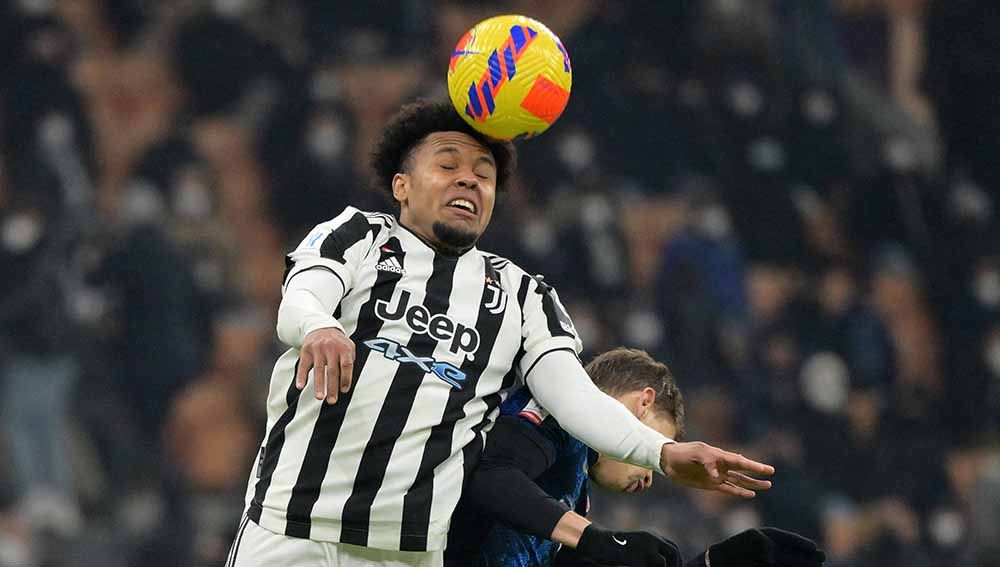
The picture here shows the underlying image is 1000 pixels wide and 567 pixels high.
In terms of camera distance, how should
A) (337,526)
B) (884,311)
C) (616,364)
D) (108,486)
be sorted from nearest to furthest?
(337,526) < (616,364) < (108,486) < (884,311)

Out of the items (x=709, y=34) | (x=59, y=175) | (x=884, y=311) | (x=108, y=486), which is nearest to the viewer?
(x=108, y=486)

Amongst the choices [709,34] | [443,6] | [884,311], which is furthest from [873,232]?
[443,6]

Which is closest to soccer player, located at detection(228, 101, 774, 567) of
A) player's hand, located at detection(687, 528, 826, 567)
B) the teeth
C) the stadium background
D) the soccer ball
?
the teeth

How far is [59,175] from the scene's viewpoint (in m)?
6.71

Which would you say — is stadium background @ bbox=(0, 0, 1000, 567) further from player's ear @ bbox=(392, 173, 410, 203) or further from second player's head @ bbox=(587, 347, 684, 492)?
player's ear @ bbox=(392, 173, 410, 203)

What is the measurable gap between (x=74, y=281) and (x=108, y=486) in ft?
3.35

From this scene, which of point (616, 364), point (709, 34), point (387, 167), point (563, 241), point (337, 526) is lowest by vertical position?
point (337, 526)

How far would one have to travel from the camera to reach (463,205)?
3072 mm

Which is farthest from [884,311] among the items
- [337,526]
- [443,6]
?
[337,526]

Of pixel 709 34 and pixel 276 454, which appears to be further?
pixel 709 34

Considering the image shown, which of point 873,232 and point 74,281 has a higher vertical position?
point 873,232

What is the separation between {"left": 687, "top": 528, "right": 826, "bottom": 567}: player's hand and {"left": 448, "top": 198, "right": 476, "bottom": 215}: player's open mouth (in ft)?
Result: 3.21

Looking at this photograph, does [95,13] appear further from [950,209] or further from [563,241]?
[950,209]

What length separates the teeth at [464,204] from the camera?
121 inches
